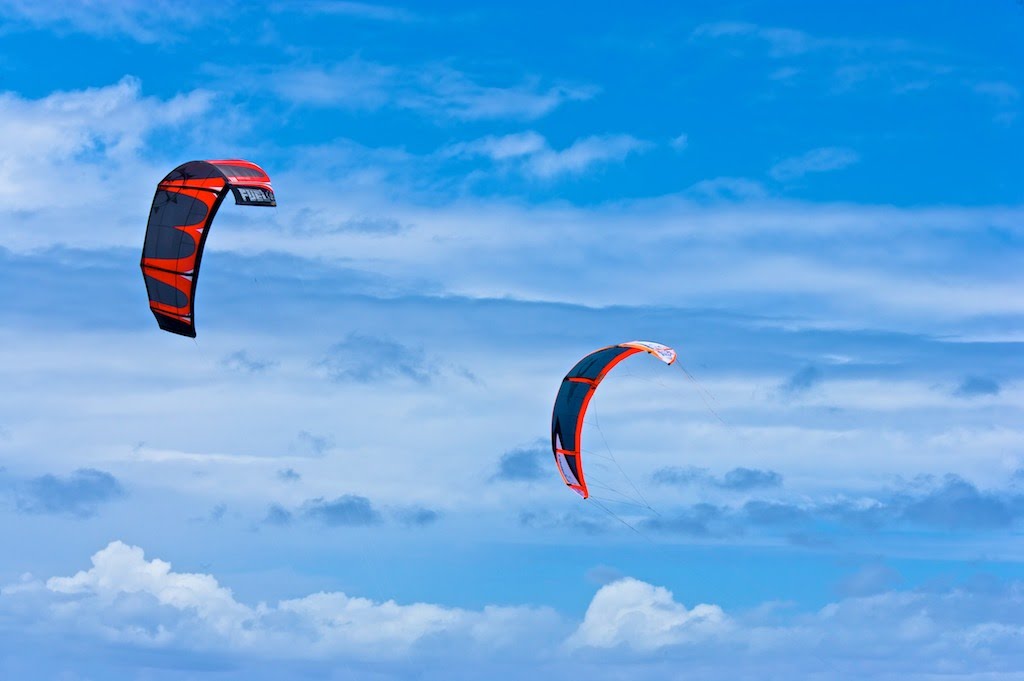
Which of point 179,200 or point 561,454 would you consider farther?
point 561,454

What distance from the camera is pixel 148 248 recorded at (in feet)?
248

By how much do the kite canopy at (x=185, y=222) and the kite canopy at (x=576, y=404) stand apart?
1619 cm

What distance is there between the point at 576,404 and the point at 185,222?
18.8 metres

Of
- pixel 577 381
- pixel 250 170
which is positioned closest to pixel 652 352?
pixel 577 381

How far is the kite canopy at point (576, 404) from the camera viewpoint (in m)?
79.2

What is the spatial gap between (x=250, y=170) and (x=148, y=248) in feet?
17.9

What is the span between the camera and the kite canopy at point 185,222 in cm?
7344

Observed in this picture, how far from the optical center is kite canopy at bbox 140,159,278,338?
73438mm

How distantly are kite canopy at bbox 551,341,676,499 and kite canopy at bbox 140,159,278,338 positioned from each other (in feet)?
53.1

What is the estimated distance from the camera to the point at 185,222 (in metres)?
74.4

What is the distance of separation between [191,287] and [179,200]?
357 centimetres

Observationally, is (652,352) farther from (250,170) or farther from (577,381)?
(250,170)

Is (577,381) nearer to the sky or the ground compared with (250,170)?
nearer to the ground

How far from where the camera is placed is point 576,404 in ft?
264
